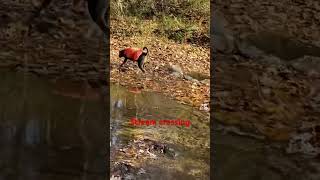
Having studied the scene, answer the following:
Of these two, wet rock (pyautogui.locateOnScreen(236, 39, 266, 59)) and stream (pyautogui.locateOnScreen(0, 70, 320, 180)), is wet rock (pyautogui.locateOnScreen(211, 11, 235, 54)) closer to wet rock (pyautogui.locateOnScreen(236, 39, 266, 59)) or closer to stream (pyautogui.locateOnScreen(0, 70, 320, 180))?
wet rock (pyautogui.locateOnScreen(236, 39, 266, 59))

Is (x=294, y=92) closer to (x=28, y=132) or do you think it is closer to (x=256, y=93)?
(x=256, y=93)

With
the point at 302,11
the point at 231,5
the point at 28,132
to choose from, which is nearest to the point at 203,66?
the point at 231,5

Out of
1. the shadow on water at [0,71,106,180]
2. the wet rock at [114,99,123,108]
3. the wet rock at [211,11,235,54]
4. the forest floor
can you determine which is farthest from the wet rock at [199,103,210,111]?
the shadow on water at [0,71,106,180]

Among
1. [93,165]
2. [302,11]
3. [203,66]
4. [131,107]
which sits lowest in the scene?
[93,165]

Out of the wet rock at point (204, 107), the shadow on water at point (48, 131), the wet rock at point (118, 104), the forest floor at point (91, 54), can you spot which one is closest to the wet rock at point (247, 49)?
the forest floor at point (91, 54)

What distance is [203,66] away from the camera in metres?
4.41

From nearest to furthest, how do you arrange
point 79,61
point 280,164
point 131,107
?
point 280,164 < point 131,107 < point 79,61

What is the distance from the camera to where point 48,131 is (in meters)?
4.29

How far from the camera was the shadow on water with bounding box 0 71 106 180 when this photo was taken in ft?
13.1

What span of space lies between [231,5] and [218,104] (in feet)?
3.22

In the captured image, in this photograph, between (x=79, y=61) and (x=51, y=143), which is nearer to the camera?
(x=51, y=143)

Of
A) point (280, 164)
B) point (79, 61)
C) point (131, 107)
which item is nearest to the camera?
point (280, 164)

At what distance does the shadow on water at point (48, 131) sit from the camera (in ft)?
13.1

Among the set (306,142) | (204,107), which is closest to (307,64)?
(306,142)
